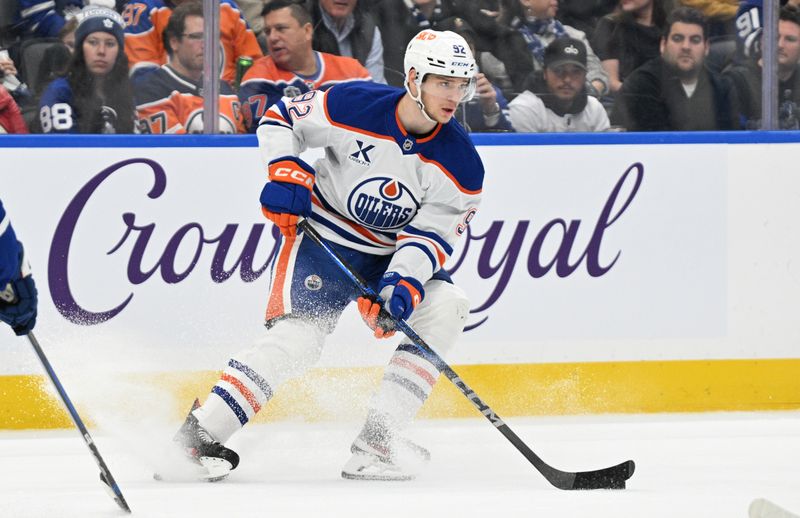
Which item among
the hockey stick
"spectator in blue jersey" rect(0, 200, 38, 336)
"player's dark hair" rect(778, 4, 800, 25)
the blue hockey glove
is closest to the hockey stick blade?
the hockey stick

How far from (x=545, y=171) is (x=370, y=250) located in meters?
1.04

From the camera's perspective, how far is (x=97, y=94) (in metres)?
4.09

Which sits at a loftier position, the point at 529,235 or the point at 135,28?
the point at 135,28

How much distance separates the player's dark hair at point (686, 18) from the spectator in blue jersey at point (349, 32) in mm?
994

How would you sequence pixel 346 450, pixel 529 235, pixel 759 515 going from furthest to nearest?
pixel 529 235 → pixel 346 450 → pixel 759 515

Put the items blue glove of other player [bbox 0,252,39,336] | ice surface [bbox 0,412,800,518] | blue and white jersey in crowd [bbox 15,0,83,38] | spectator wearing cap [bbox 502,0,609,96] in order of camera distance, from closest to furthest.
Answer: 1. blue glove of other player [bbox 0,252,39,336]
2. ice surface [bbox 0,412,800,518]
3. blue and white jersey in crowd [bbox 15,0,83,38]
4. spectator wearing cap [bbox 502,0,609,96]

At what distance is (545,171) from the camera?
170 inches

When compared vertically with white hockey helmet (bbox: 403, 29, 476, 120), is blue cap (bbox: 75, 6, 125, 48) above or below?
above

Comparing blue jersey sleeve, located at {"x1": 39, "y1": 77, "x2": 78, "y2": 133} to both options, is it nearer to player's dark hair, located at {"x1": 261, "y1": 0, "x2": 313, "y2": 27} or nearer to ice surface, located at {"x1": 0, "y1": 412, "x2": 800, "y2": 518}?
player's dark hair, located at {"x1": 261, "y1": 0, "x2": 313, "y2": 27}

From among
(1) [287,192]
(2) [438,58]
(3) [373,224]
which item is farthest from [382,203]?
(2) [438,58]

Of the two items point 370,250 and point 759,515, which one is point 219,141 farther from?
point 759,515

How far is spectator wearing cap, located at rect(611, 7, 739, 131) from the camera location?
4379 mm

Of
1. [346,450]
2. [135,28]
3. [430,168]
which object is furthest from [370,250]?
[135,28]

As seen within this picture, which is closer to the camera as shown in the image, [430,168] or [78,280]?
[430,168]
